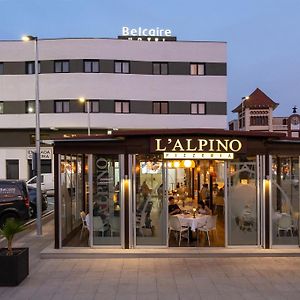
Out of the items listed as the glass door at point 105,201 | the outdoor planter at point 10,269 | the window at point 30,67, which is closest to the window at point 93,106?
the window at point 30,67

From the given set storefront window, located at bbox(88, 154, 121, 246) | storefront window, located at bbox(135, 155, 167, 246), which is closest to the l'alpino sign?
storefront window, located at bbox(135, 155, 167, 246)

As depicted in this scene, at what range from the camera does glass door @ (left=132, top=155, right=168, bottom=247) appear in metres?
13.8

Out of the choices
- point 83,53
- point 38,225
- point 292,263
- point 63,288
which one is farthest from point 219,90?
point 63,288

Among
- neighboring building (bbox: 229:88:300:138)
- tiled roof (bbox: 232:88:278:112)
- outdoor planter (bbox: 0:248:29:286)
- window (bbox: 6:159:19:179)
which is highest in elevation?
tiled roof (bbox: 232:88:278:112)

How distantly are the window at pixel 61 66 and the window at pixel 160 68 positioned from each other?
23.3 feet

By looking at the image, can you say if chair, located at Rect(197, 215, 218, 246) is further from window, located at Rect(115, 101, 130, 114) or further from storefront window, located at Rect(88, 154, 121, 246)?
window, located at Rect(115, 101, 130, 114)

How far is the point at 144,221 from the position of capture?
13.9m

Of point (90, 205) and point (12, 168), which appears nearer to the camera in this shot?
point (90, 205)

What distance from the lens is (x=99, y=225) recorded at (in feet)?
45.7

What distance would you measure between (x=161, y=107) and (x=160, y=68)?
3252mm

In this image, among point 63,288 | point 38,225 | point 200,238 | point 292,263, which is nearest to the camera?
point 63,288

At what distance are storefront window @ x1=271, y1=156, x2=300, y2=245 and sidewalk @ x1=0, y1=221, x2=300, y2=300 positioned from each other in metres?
1.17

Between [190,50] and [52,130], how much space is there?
1327 cm

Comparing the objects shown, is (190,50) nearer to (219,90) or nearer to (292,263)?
(219,90)
